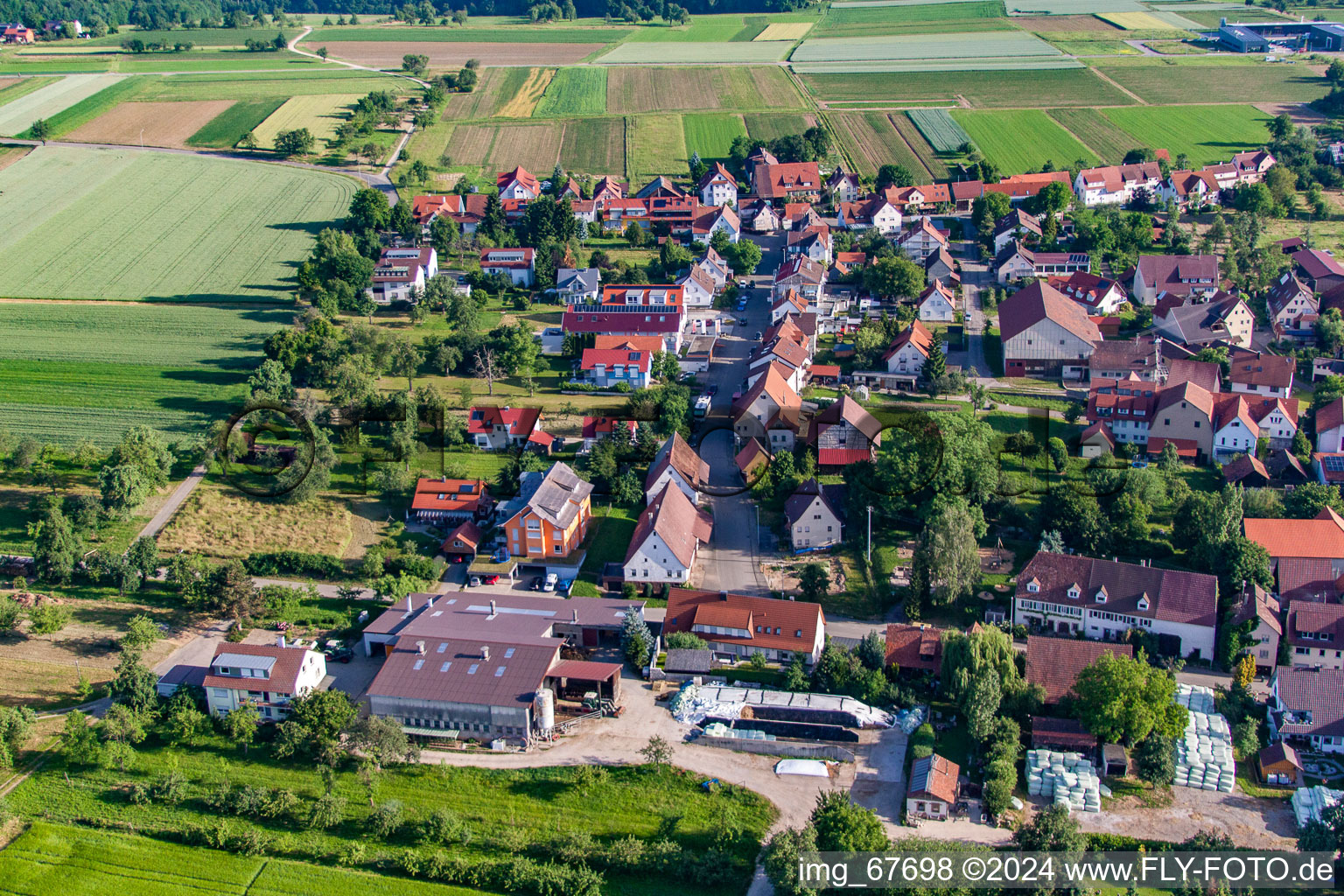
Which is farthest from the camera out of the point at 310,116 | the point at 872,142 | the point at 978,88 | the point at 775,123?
the point at 978,88

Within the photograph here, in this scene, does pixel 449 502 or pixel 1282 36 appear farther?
pixel 1282 36

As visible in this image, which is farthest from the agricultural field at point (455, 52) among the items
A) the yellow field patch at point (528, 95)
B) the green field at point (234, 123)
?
the green field at point (234, 123)

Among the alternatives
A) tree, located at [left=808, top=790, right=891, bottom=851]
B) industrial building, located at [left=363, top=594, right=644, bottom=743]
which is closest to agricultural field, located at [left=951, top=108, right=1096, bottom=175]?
industrial building, located at [left=363, top=594, right=644, bottom=743]

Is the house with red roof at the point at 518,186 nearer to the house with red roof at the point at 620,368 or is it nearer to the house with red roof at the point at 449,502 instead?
the house with red roof at the point at 620,368

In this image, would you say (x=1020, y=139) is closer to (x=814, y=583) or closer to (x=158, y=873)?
(x=814, y=583)

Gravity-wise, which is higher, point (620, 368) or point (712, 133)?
point (712, 133)

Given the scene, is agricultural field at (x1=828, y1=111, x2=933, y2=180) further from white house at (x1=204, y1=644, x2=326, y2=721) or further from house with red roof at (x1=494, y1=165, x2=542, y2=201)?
white house at (x1=204, y1=644, x2=326, y2=721)

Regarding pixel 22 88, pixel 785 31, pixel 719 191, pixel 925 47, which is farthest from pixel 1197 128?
pixel 22 88
